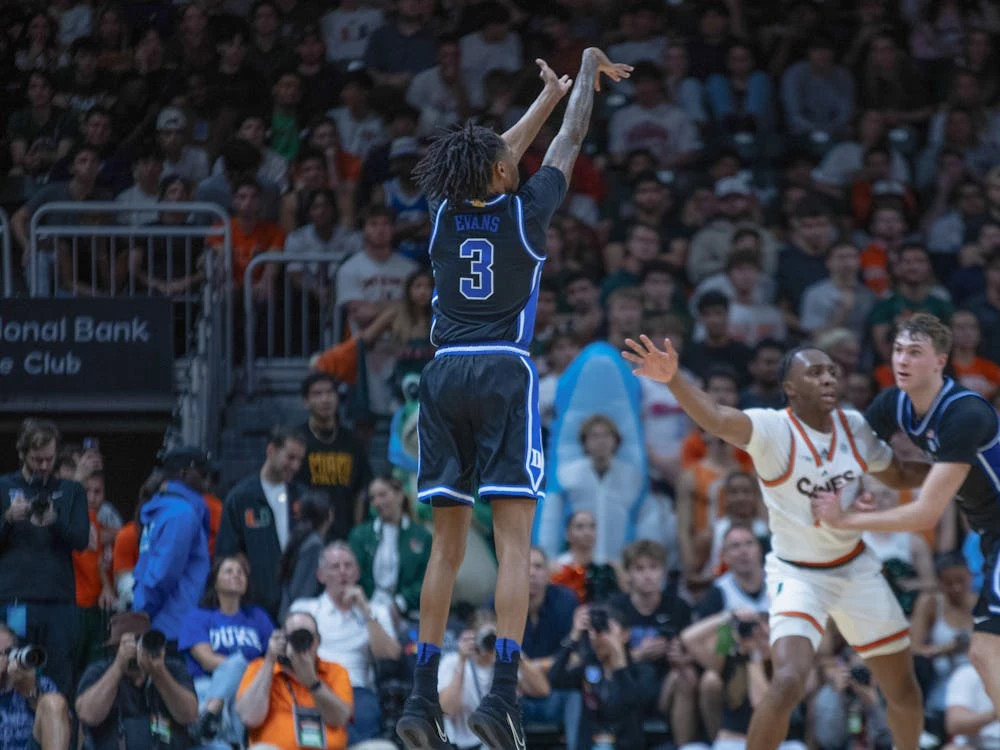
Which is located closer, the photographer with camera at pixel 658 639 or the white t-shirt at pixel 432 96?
the photographer with camera at pixel 658 639

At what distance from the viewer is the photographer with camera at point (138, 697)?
904 centimetres

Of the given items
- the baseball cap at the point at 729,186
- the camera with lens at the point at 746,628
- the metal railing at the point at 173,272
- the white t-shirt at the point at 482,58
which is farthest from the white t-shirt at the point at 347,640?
the white t-shirt at the point at 482,58

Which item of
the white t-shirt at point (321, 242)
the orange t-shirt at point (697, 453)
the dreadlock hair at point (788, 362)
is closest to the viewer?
the dreadlock hair at point (788, 362)

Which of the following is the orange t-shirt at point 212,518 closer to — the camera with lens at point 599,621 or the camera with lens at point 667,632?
the camera with lens at point 599,621

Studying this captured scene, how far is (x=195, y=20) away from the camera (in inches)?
541

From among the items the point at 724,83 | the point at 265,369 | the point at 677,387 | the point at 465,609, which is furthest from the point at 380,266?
the point at 677,387

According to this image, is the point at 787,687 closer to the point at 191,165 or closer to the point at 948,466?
the point at 948,466

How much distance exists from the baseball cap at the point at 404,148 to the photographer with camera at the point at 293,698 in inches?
175

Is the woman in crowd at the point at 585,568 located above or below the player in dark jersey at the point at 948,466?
below

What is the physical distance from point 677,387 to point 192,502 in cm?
335

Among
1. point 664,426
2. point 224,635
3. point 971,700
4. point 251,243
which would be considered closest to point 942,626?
point 971,700

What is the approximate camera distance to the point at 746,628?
987cm

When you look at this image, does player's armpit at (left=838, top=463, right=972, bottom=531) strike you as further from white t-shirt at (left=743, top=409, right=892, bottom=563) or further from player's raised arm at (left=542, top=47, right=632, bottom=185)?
player's raised arm at (left=542, top=47, right=632, bottom=185)

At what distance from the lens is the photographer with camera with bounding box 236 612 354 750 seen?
9.41 meters
